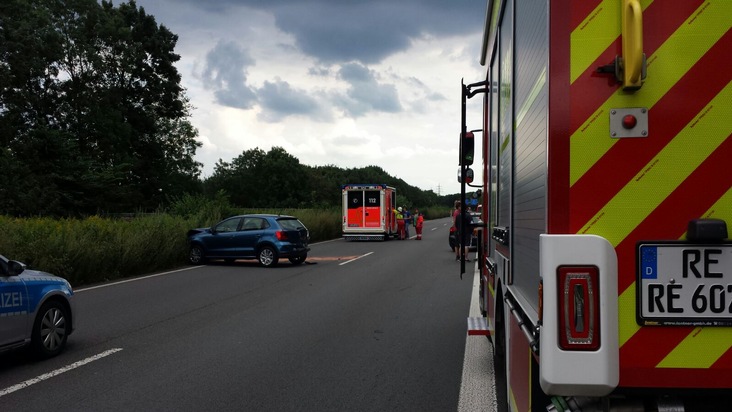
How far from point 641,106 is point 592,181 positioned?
329 millimetres

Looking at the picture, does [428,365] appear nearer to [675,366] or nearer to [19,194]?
[675,366]

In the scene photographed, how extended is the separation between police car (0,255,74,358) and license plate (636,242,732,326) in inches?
233

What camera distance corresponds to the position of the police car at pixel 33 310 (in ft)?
20.8

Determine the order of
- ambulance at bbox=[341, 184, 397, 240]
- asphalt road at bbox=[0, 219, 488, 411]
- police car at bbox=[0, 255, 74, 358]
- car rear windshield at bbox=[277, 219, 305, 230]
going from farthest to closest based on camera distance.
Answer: ambulance at bbox=[341, 184, 397, 240] → car rear windshield at bbox=[277, 219, 305, 230] → police car at bbox=[0, 255, 74, 358] → asphalt road at bbox=[0, 219, 488, 411]

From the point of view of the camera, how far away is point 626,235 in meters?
2.45

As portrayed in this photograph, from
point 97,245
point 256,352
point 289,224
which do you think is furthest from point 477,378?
point 289,224

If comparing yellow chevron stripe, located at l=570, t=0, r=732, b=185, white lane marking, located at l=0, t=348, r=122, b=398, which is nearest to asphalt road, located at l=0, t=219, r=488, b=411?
white lane marking, located at l=0, t=348, r=122, b=398

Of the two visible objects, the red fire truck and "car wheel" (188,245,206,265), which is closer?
the red fire truck

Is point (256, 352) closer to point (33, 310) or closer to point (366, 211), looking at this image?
point (33, 310)

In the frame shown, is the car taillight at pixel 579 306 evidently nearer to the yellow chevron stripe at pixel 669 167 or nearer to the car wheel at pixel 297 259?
the yellow chevron stripe at pixel 669 167

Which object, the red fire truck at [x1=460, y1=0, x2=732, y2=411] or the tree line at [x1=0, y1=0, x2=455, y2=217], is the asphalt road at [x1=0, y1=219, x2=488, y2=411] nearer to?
the red fire truck at [x1=460, y1=0, x2=732, y2=411]

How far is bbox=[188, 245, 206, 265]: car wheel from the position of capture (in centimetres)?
1948

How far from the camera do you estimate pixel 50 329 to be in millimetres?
7043

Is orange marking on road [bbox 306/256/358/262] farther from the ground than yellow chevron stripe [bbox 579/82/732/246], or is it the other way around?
yellow chevron stripe [bbox 579/82/732/246]
